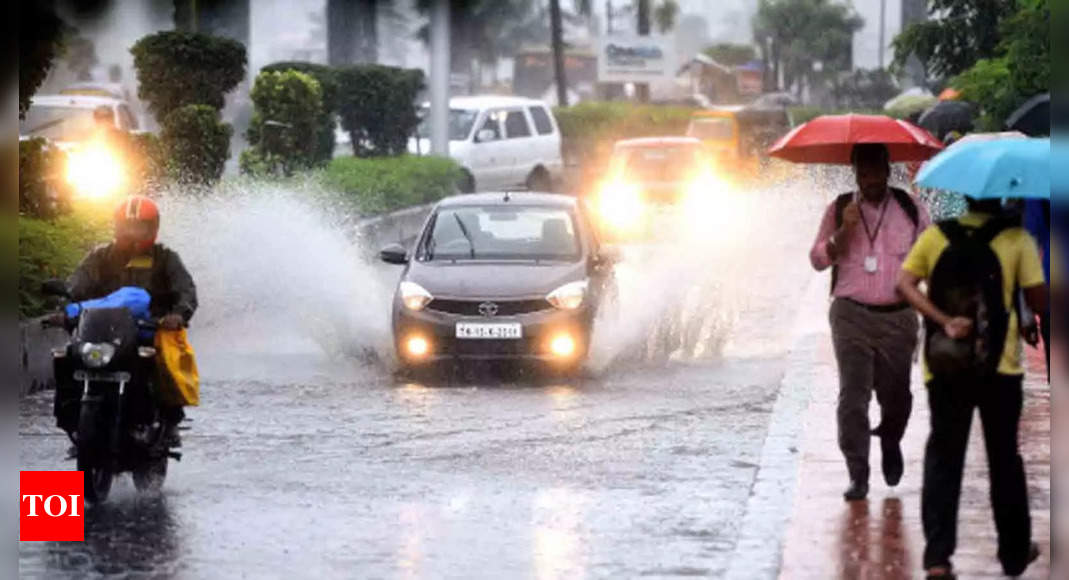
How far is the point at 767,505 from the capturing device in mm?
11641

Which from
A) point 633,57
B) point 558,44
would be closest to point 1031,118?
point 558,44

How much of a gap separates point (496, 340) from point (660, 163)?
820 inches

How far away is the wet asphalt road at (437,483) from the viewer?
409 inches

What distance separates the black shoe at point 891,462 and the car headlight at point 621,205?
2179cm

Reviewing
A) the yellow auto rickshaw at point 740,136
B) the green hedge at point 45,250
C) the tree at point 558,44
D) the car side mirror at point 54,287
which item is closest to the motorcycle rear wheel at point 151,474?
the car side mirror at point 54,287

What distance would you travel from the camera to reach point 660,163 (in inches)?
1511

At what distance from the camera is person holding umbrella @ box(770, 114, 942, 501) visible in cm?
1141

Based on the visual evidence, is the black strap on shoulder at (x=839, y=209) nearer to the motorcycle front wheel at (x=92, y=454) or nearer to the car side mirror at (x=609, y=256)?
the motorcycle front wheel at (x=92, y=454)

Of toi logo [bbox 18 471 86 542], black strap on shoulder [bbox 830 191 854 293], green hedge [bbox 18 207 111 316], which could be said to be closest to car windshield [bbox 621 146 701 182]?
green hedge [bbox 18 207 111 316]

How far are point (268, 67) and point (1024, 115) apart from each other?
2036 cm

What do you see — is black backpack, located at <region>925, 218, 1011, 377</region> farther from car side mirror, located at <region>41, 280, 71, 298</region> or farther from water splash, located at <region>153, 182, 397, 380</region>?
water splash, located at <region>153, 182, 397, 380</region>

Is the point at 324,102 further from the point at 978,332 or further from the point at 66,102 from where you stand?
the point at 978,332

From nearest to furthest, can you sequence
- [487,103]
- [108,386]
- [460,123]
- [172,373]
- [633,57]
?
[108,386]
[172,373]
[460,123]
[487,103]
[633,57]

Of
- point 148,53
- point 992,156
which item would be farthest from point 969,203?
point 148,53
